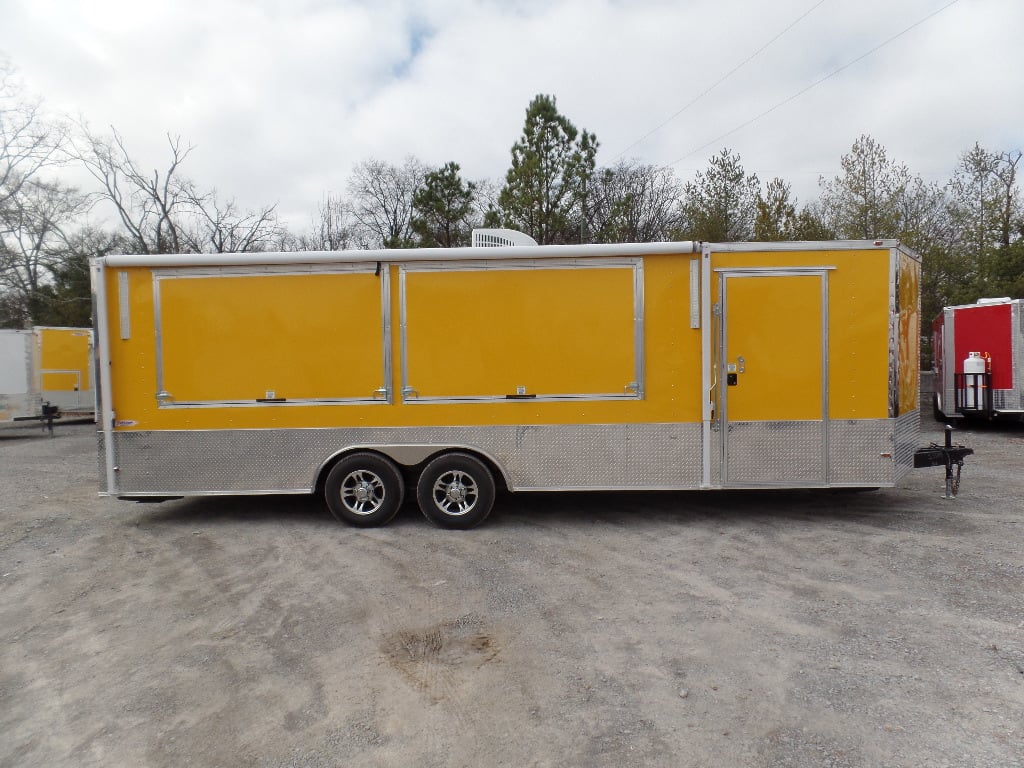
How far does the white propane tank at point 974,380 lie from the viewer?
13883 mm

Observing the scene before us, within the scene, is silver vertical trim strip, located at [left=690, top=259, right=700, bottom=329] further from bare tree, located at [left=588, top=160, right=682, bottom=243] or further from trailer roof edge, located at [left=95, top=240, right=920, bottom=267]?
bare tree, located at [left=588, top=160, right=682, bottom=243]

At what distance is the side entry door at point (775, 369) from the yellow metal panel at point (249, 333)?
387cm

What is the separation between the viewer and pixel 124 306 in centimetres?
673

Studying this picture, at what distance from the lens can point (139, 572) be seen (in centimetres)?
567

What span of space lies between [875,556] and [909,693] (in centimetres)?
248

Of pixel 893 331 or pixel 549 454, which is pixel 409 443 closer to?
pixel 549 454

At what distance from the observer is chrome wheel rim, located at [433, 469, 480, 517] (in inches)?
264

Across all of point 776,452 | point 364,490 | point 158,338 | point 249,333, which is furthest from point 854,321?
point 158,338

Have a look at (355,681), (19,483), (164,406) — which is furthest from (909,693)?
(19,483)

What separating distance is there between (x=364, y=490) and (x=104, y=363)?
2932 mm

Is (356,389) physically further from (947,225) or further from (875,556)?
(947,225)

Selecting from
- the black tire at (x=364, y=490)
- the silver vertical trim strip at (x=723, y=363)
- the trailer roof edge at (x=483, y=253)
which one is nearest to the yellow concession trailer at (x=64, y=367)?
the trailer roof edge at (x=483, y=253)

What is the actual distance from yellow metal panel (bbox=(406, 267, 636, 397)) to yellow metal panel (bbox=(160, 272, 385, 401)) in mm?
863

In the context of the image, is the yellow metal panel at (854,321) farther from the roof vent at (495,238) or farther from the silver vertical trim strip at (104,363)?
the silver vertical trim strip at (104,363)
